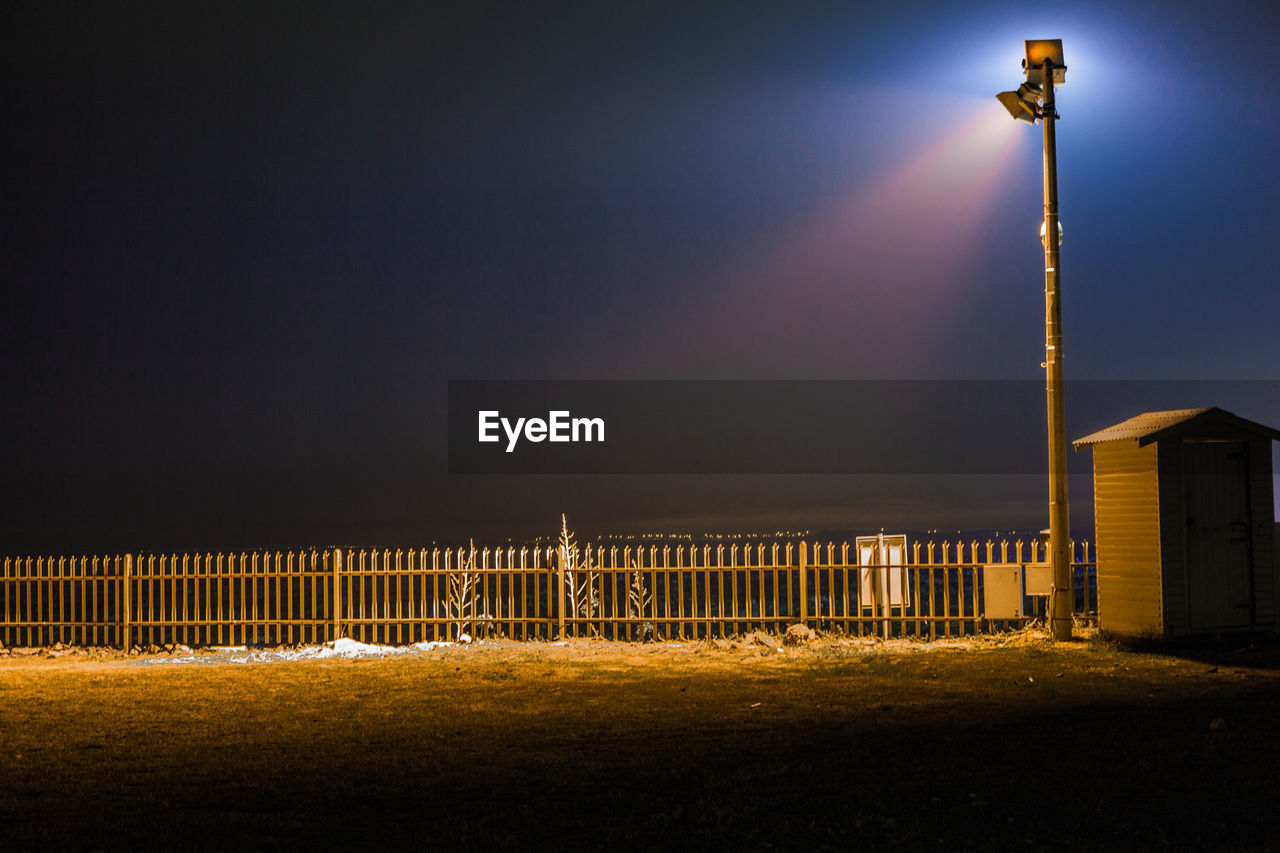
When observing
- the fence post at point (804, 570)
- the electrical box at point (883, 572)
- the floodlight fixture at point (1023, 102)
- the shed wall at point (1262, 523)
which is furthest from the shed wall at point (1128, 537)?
the floodlight fixture at point (1023, 102)

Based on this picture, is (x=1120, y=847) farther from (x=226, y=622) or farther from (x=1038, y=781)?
(x=226, y=622)

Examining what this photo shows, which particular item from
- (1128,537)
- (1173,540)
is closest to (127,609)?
(1128,537)

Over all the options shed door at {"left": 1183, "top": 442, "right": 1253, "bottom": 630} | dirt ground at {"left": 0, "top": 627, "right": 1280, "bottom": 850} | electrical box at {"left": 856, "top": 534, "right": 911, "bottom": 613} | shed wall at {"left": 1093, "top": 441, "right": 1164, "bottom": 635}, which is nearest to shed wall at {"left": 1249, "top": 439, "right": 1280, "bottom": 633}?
shed door at {"left": 1183, "top": 442, "right": 1253, "bottom": 630}

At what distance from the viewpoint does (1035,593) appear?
47.4 ft

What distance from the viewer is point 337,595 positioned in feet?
53.2

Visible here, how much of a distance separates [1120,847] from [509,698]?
650 centimetres

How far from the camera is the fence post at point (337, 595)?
1623 cm

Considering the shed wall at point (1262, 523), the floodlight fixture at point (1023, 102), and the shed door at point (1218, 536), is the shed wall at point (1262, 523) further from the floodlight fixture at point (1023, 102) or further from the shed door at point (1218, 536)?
the floodlight fixture at point (1023, 102)

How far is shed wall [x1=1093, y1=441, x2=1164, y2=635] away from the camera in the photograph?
43.8ft

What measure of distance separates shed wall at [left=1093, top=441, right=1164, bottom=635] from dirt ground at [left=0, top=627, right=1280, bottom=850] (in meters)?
0.85

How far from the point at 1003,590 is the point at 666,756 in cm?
851

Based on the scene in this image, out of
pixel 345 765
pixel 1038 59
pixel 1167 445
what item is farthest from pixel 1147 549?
pixel 345 765

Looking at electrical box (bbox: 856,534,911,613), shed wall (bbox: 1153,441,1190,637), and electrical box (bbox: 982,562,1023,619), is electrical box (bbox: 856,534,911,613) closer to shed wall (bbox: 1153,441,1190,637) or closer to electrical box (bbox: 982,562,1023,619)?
electrical box (bbox: 982,562,1023,619)

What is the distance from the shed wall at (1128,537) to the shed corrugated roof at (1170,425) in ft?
0.49
